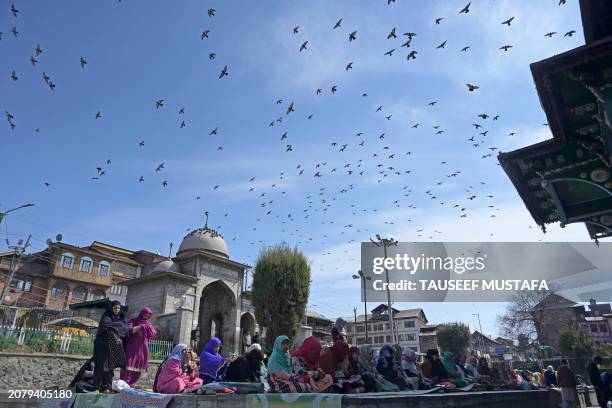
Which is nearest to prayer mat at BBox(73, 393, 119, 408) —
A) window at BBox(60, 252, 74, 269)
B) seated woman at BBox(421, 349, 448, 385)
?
seated woman at BBox(421, 349, 448, 385)

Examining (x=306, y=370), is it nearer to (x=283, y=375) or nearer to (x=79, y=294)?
(x=283, y=375)

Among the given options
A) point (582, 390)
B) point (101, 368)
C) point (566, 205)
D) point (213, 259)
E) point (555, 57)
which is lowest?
point (582, 390)

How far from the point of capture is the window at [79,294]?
1438 inches

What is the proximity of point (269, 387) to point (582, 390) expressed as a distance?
539 inches

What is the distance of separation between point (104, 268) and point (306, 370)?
3996cm

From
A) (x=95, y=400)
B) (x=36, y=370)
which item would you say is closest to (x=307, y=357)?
(x=95, y=400)

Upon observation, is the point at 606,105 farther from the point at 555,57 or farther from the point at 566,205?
the point at 566,205

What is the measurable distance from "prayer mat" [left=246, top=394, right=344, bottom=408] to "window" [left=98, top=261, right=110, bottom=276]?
1586 inches

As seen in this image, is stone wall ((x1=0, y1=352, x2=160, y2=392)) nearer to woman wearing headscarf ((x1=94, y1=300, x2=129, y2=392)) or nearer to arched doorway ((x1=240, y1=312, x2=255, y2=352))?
woman wearing headscarf ((x1=94, y1=300, x2=129, y2=392))

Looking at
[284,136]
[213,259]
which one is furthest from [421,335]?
[284,136]

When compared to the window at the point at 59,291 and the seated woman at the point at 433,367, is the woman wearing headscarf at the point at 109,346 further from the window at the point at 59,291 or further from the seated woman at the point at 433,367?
the window at the point at 59,291

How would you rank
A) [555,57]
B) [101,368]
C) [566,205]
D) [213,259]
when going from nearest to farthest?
[555,57], [101,368], [566,205], [213,259]

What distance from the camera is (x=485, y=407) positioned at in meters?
5.78

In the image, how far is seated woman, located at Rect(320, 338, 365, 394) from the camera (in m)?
5.66
